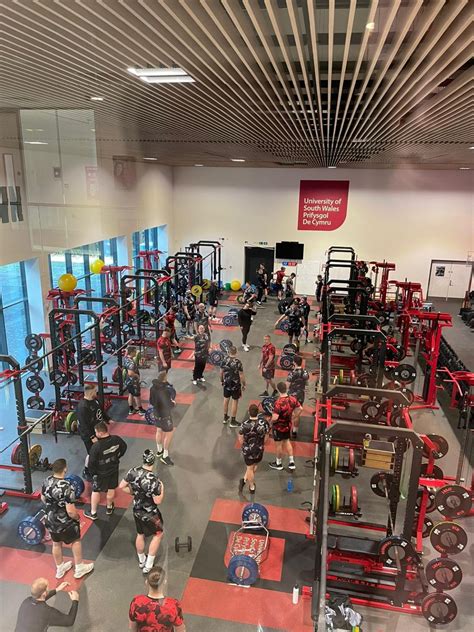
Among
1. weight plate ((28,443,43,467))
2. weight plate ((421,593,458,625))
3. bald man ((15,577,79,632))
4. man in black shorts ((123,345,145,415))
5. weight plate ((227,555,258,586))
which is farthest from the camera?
man in black shorts ((123,345,145,415))

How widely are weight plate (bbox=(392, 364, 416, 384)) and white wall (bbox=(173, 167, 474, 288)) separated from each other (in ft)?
28.2

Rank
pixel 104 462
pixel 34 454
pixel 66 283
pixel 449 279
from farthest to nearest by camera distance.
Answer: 1. pixel 449 279
2. pixel 66 283
3. pixel 34 454
4. pixel 104 462

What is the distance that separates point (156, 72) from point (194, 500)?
4582 millimetres

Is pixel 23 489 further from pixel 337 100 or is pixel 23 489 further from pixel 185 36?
pixel 337 100

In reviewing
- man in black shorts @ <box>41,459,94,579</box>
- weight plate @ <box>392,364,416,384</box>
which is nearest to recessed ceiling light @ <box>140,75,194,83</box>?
man in black shorts @ <box>41,459,94,579</box>

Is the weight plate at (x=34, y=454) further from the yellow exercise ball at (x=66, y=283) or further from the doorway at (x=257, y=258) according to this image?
the doorway at (x=257, y=258)

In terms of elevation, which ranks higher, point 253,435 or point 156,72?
point 156,72

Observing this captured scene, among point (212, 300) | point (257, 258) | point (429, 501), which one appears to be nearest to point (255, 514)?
point (429, 501)

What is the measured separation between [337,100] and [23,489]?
5.65 metres

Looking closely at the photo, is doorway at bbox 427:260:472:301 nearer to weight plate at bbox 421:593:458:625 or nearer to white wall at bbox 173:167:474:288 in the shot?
white wall at bbox 173:167:474:288

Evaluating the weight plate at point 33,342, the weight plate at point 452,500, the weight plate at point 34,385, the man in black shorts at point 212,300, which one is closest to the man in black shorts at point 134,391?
the weight plate at point 34,385

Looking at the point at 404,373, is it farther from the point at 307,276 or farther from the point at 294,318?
the point at 307,276

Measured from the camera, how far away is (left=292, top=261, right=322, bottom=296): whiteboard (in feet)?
53.6

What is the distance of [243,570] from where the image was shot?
4.45m
